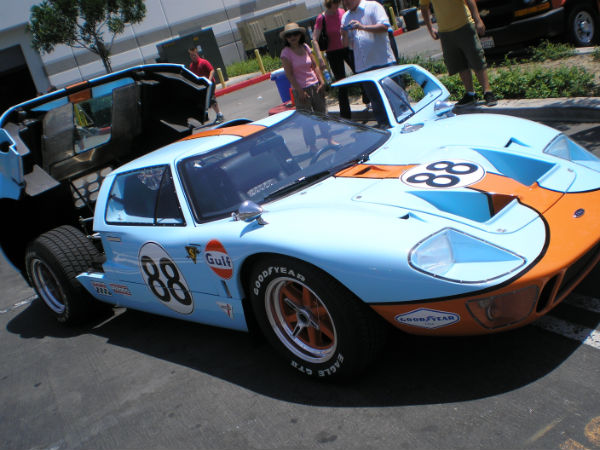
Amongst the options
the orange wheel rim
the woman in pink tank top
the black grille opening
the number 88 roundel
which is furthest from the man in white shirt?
the black grille opening

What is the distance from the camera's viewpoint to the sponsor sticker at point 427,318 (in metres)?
2.57

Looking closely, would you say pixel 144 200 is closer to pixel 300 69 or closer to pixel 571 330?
pixel 571 330

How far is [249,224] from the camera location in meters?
3.16

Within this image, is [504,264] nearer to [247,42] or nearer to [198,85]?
[198,85]

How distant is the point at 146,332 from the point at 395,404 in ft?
7.49

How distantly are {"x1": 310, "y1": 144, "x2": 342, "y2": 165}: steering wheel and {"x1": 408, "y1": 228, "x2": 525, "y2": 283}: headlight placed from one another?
1308 millimetres

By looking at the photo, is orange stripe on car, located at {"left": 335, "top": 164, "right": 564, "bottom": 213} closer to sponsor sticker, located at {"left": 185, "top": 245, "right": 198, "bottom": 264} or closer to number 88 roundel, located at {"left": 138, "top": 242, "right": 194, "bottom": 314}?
sponsor sticker, located at {"left": 185, "top": 245, "right": 198, "bottom": 264}

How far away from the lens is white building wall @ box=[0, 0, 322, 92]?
2489 cm

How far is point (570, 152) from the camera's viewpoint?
3.56 metres

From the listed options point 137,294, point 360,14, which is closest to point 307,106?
point 360,14

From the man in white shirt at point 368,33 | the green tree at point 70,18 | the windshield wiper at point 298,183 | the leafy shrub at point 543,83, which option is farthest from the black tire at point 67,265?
the green tree at point 70,18

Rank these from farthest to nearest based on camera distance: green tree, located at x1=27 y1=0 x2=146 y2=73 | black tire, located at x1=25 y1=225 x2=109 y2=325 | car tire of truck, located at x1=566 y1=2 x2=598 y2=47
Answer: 1. green tree, located at x1=27 y1=0 x2=146 y2=73
2. car tire of truck, located at x1=566 y1=2 x2=598 y2=47
3. black tire, located at x1=25 y1=225 x2=109 y2=325

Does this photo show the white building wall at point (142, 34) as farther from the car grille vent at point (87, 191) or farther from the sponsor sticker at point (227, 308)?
the sponsor sticker at point (227, 308)

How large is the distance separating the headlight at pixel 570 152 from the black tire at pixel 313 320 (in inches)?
61.0
